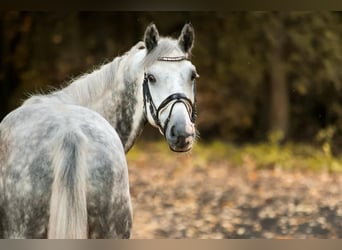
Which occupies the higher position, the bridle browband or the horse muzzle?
the bridle browband

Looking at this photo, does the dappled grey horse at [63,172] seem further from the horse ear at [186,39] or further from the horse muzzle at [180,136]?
the horse ear at [186,39]

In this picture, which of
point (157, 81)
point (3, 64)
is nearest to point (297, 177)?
point (3, 64)

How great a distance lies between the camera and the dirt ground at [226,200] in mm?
5820

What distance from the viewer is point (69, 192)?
7.74 ft

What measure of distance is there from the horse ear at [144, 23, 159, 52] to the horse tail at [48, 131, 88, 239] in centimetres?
96

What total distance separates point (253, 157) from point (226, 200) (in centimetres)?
114

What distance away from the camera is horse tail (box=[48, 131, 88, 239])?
235cm

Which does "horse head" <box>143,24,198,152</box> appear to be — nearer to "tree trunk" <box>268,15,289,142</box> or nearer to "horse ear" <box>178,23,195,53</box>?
"horse ear" <box>178,23,195,53</box>

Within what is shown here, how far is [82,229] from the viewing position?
238 cm

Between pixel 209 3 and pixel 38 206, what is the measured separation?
2.95 metres

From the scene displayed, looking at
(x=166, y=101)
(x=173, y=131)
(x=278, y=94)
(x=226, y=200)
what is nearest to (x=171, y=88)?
(x=166, y=101)

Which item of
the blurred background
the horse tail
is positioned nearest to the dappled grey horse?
the horse tail

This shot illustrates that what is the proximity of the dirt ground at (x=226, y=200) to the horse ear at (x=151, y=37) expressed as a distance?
278 cm

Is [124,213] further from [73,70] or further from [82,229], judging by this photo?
[73,70]
